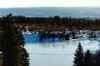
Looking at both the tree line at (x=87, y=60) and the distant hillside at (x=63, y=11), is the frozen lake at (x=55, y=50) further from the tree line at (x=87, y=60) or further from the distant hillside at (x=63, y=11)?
the distant hillside at (x=63, y=11)

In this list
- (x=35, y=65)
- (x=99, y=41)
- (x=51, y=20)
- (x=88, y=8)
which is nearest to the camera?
(x=35, y=65)

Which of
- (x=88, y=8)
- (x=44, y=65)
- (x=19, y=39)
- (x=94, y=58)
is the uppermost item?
(x=88, y=8)

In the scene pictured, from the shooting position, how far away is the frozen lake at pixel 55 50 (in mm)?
2903

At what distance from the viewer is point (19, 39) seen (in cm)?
198

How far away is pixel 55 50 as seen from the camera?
12.5 ft

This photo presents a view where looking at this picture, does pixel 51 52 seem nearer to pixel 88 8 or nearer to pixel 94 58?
pixel 88 8

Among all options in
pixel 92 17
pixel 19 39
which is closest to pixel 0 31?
pixel 19 39

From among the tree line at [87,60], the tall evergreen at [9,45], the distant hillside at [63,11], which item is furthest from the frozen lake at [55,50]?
the tall evergreen at [9,45]

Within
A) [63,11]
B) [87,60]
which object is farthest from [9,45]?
[63,11]

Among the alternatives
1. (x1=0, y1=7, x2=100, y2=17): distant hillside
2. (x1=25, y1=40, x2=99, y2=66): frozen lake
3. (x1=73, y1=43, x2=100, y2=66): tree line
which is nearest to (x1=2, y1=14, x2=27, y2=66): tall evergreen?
(x1=73, y1=43, x2=100, y2=66): tree line

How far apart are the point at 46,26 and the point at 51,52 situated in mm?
523

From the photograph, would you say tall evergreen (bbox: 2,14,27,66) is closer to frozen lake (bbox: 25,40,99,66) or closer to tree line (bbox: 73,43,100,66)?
tree line (bbox: 73,43,100,66)

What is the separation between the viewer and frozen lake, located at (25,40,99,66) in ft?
9.52

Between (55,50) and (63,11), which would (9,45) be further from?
(63,11)
